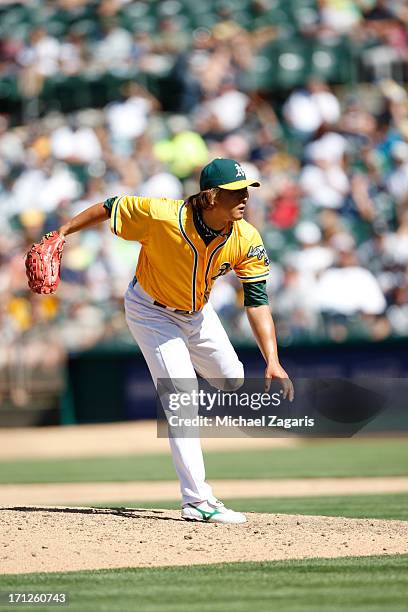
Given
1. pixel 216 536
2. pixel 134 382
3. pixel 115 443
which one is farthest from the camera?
pixel 134 382

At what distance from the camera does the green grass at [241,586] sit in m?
4.33

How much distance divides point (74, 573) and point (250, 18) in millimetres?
13743

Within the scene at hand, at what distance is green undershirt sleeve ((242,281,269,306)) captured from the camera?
20.5ft

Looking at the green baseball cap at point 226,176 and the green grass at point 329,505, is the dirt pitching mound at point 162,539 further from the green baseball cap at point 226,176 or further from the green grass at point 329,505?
the green baseball cap at point 226,176

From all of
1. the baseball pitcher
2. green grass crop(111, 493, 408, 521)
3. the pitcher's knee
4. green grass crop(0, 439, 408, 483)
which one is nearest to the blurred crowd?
green grass crop(0, 439, 408, 483)

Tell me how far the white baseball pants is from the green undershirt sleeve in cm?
29

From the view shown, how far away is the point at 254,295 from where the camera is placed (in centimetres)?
627

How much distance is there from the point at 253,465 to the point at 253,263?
19.9 ft

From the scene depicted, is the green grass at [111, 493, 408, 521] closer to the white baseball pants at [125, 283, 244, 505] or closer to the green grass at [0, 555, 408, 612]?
the white baseball pants at [125, 283, 244, 505]

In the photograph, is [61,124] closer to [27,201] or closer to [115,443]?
[27,201]

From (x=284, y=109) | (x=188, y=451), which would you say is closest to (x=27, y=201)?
(x=284, y=109)

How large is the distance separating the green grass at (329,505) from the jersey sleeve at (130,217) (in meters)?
2.44

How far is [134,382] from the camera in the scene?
590 inches

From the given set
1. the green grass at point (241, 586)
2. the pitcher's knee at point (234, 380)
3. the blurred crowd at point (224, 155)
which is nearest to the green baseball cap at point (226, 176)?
the pitcher's knee at point (234, 380)
